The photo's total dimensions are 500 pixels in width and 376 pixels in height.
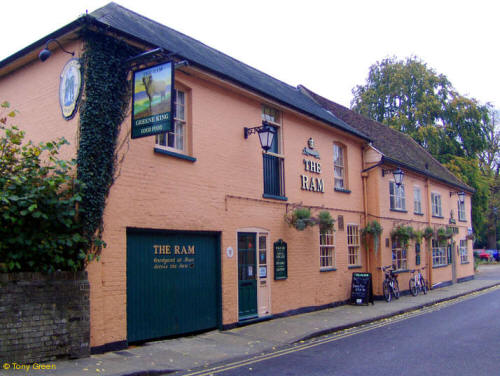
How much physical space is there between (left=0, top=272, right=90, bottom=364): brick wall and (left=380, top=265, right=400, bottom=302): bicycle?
12330mm

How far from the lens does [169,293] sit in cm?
1012

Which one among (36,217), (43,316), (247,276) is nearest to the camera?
(36,217)

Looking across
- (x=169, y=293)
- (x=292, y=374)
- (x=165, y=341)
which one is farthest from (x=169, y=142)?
(x=292, y=374)

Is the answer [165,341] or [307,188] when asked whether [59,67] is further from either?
[307,188]

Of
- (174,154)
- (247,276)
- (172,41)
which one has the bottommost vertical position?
(247,276)

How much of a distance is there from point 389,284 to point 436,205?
8.96m

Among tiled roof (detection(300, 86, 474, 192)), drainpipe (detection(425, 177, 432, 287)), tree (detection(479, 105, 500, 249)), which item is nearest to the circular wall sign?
tiled roof (detection(300, 86, 474, 192))

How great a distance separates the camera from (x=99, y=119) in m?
8.91

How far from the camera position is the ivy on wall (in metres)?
8.56

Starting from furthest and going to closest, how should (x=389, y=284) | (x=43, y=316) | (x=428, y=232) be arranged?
(x=428, y=232) < (x=389, y=284) < (x=43, y=316)

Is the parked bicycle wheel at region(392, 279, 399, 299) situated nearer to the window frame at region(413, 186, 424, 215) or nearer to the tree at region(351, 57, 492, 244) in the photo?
the window frame at region(413, 186, 424, 215)

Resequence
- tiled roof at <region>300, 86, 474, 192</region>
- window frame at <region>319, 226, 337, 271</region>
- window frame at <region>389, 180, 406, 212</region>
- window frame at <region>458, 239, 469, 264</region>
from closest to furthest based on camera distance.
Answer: window frame at <region>319, 226, 337, 271</region>
window frame at <region>389, 180, 406, 212</region>
tiled roof at <region>300, 86, 474, 192</region>
window frame at <region>458, 239, 469, 264</region>

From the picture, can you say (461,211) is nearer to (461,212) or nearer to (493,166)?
(461,212)

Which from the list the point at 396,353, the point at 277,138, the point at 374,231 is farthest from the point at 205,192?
the point at 374,231
